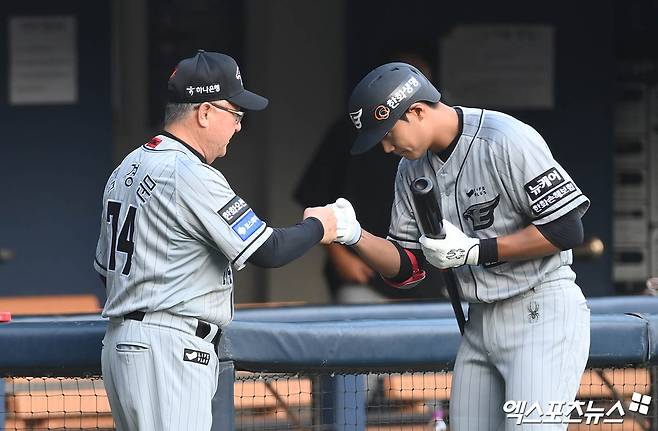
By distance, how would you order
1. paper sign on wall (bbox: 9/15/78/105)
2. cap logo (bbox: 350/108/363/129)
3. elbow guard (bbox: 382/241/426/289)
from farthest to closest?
paper sign on wall (bbox: 9/15/78/105) → elbow guard (bbox: 382/241/426/289) → cap logo (bbox: 350/108/363/129)

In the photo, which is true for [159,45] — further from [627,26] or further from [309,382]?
[309,382]

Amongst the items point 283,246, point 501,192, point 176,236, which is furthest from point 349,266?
point 176,236

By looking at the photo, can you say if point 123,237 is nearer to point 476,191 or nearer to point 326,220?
point 326,220

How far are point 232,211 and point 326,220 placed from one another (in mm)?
325

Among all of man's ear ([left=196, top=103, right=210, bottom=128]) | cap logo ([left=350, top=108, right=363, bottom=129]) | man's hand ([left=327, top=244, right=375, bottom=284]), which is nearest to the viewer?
man's ear ([left=196, top=103, right=210, bottom=128])

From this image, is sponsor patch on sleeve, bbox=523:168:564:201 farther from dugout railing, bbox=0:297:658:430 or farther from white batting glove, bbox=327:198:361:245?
dugout railing, bbox=0:297:658:430

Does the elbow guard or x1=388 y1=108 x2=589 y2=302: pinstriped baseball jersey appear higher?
x1=388 y1=108 x2=589 y2=302: pinstriped baseball jersey

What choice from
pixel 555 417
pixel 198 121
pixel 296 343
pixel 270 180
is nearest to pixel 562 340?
pixel 555 417

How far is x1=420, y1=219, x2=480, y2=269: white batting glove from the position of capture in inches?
131

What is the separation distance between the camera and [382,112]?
131 inches

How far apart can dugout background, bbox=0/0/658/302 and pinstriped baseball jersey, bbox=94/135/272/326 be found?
11.6 ft

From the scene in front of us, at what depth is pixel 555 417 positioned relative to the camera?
3.27 meters

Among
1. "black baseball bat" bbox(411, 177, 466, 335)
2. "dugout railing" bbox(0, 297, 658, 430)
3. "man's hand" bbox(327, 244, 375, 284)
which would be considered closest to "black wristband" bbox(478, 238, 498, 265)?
"black baseball bat" bbox(411, 177, 466, 335)

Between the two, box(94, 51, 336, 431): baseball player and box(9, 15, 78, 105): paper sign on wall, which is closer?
box(94, 51, 336, 431): baseball player
